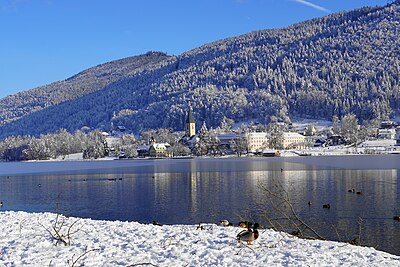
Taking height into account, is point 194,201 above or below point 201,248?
below

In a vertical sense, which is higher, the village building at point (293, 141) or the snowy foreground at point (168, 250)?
the snowy foreground at point (168, 250)

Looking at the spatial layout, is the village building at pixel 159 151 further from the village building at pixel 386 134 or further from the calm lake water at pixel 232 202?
the calm lake water at pixel 232 202

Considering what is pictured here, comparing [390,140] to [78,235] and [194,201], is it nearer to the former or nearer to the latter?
[194,201]

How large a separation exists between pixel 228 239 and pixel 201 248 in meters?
1.32

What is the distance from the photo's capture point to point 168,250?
12.0m

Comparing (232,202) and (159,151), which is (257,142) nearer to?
(159,151)

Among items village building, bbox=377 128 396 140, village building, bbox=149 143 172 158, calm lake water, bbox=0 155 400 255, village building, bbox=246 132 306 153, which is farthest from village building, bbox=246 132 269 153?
calm lake water, bbox=0 155 400 255

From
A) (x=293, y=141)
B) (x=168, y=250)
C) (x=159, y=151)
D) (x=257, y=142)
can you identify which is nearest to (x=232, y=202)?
(x=168, y=250)

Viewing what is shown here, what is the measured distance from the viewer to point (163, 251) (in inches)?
469

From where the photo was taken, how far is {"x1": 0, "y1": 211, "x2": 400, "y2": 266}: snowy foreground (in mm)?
11125

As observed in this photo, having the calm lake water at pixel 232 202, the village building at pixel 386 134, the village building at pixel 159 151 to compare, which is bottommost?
the village building at pixel 159 151

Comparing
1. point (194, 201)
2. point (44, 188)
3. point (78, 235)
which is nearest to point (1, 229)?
point (78, 235)

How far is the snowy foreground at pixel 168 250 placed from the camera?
11.1 m

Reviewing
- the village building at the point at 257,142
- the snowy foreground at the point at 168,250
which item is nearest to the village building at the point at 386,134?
the village building at the point at 257,142
